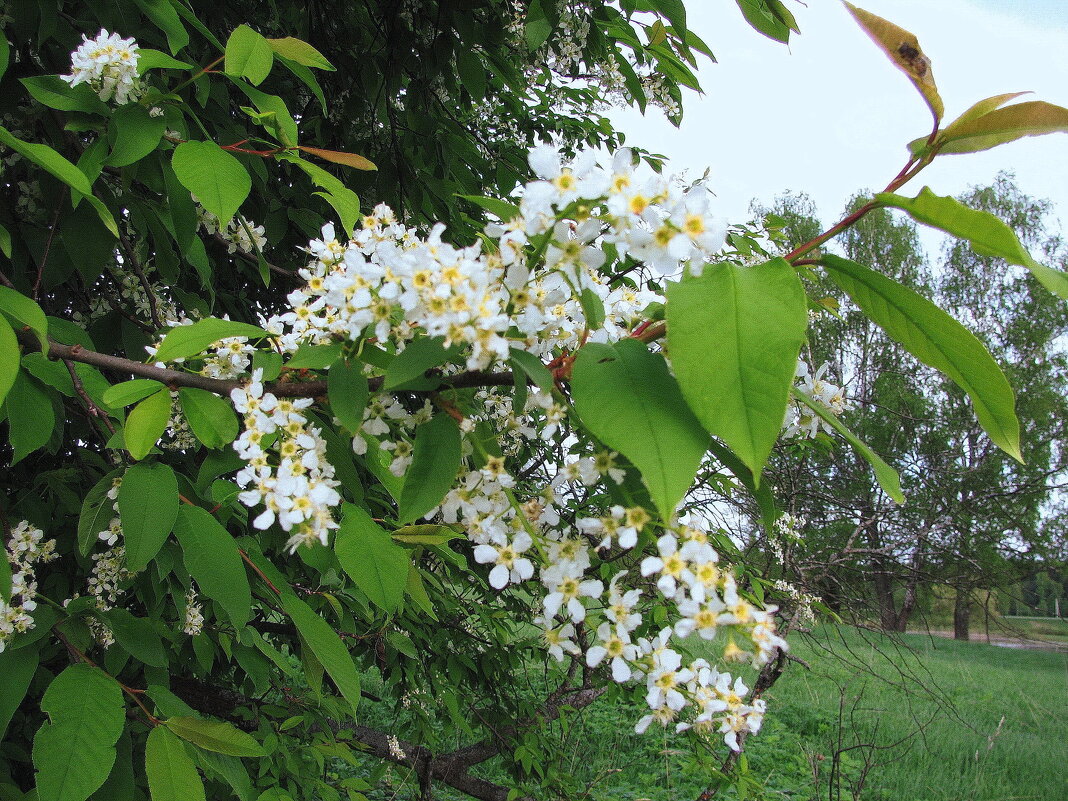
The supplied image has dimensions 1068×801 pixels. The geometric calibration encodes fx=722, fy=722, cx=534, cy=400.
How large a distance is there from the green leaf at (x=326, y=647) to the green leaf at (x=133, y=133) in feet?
2.36

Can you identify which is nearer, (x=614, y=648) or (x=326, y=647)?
(x=614, y=648)

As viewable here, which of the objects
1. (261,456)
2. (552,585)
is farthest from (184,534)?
(552,585)

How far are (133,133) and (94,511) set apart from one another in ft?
2.03

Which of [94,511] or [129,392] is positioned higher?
[129,392]

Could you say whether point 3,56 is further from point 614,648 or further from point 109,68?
point 614,648

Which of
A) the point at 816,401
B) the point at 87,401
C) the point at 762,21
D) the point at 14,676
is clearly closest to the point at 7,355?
the point at 87,401

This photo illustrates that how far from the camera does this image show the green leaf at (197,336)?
2.63 ft


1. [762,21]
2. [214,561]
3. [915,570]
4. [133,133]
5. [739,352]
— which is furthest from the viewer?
[915,570]

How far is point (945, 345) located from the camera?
58 cm

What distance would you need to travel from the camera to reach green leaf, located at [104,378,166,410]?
835 millimetres

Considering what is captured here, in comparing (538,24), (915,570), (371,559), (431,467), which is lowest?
(915,570)

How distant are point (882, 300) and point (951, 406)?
19501mm

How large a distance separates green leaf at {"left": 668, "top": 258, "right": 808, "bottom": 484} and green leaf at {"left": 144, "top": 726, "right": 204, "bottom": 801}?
3.32 feet

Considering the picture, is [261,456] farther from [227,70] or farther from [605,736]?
[605,736]
